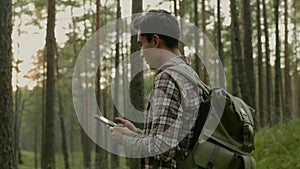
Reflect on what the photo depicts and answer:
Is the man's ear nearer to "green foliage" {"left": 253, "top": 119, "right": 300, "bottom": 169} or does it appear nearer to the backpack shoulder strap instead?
the backpack shoulder strap

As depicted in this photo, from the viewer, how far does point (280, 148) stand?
9.85 metres

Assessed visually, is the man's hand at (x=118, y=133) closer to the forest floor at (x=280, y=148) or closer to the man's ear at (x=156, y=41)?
the man's ear at (x=156, y=41)

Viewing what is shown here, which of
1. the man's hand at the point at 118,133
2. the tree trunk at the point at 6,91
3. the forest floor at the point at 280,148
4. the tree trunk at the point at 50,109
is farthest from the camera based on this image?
the tree trunk at the point at 50,109

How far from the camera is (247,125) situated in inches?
109

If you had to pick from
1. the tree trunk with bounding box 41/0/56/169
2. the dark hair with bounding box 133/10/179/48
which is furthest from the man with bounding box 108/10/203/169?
the tree trunk with bounding box 41/0/56/169

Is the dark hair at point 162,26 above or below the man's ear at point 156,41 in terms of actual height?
above

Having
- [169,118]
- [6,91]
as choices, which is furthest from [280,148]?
[169,118]

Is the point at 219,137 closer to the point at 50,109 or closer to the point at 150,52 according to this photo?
the point at 150,52

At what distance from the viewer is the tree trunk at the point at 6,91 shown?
6984 mm

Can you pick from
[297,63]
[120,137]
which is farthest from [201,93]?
[297,63]

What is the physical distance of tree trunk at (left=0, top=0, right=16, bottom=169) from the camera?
698cm

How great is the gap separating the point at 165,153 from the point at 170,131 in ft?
0.45

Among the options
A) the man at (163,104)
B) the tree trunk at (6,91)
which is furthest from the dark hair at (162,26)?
the tree trunk at (6,91)

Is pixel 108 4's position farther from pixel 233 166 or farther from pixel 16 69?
pixel 233 166
